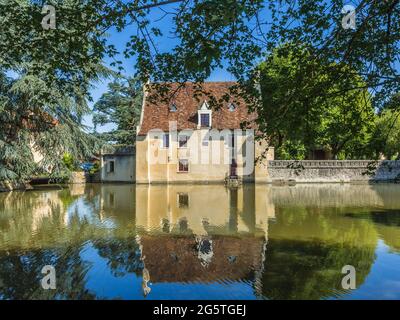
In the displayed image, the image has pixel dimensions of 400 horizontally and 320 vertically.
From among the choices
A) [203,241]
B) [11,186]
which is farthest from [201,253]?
[11,186]

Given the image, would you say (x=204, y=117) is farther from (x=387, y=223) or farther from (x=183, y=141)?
(x=387, y=223)

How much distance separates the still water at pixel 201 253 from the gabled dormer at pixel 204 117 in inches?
732

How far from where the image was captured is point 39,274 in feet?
22.9

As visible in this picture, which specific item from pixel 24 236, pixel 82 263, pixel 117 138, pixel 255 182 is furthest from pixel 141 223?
pixel 117 138

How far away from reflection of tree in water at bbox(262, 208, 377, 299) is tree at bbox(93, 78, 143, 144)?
3110 cm

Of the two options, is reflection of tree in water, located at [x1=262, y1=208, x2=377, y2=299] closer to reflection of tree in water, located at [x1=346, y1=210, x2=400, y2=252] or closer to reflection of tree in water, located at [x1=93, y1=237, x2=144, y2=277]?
reflection of tree in water, located at [x1=346, y1=210, x2=400, y2=252]

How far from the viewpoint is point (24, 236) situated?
10641mm

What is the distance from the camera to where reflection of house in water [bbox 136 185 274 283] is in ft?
24.2

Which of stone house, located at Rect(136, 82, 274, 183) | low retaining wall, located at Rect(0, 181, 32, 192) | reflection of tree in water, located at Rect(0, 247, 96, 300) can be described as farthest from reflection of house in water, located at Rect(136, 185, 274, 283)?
stone house, located at Rect(136, 82, 274, 183)

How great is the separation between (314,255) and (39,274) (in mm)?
5709

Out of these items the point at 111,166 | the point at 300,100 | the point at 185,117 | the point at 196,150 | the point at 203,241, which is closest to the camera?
the point at 300,100

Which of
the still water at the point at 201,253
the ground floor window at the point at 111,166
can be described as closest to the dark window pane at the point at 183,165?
the ground floor window at the point at 111,166

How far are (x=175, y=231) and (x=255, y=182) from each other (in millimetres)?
22008
